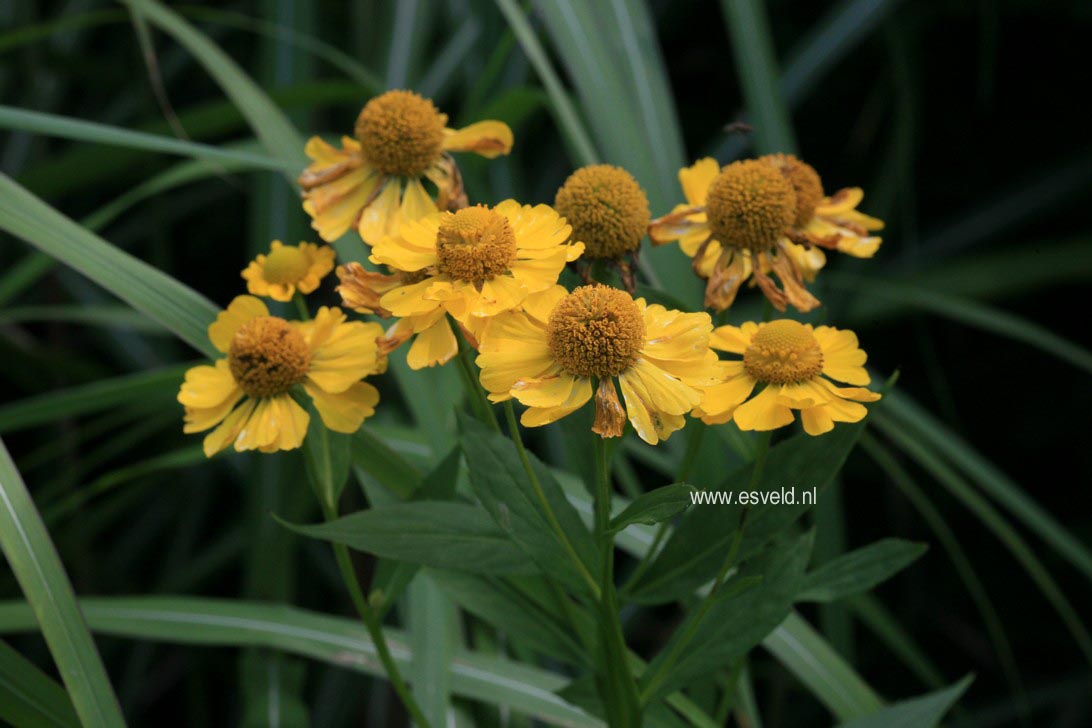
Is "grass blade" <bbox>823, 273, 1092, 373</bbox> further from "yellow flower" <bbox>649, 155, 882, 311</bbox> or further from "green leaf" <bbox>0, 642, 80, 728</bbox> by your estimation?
"green leaf" <bbox>0, 642, 80, 728</bbox>

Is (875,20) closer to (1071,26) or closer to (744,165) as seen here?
(1071,26)

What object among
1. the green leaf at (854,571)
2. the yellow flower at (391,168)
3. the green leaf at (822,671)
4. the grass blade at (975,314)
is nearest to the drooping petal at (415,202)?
the yellow flower at (391,168)

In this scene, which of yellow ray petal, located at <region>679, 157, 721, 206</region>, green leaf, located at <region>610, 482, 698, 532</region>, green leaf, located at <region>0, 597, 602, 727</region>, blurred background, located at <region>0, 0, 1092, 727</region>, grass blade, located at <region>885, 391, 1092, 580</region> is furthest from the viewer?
blurred background, located at <region>0, 0, 1092, 727</region>

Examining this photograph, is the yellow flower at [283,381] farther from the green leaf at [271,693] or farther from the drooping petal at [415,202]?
the green leaf at [271,693]

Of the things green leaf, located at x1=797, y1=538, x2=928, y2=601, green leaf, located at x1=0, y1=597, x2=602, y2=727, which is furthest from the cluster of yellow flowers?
green leaf, located at x1=0, y1=597, x2=602, y2=727

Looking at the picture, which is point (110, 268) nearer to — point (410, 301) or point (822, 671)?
point (410, 301)

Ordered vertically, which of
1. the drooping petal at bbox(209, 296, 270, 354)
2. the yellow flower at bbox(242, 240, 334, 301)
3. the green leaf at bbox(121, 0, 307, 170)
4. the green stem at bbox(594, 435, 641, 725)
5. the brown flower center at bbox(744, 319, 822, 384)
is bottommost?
the green stem at bbox(594, 435, 641, 725)

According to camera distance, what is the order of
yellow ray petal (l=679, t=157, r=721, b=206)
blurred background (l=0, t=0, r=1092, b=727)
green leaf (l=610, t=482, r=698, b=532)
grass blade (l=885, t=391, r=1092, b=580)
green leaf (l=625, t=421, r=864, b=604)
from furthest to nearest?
blurred background (l=0, t=0, r=1092, b=727), grass blade (l=885, t=391, r=1092, b=580), yellow ray petal (l=679, t=157, r=721, b=206), green leaf (l=625, t=421, r=864, b=604), green leaf (l=610, t=482, r=698, b=532)
